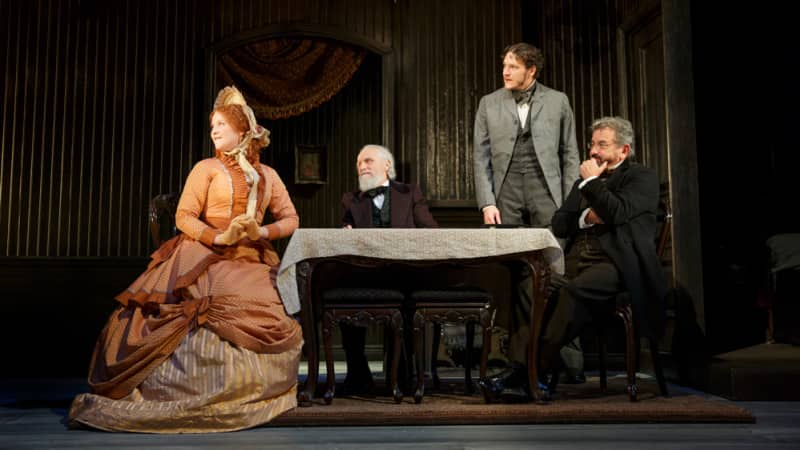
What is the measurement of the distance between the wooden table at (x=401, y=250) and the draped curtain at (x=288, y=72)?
3362 mm

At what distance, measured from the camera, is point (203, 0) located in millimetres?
5246

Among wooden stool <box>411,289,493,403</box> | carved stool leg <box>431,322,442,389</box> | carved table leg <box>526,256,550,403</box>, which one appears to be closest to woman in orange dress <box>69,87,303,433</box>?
wooden stool <box>411,289,493,403</box>

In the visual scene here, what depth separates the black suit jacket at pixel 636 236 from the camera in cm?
313

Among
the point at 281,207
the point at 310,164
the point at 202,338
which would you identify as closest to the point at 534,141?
the point at 281,207

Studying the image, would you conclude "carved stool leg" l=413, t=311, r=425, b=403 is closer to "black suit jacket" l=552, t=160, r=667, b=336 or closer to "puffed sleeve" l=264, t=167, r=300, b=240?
"puffed sleeve" l=264, t=167, r=300, b=240

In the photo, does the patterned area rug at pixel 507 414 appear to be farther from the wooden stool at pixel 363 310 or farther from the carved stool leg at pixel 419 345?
the wooden stool at pixel 363 310

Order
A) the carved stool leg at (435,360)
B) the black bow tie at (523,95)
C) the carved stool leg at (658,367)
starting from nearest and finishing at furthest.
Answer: the carved stool leg at (658,367), the carved stool leg at (435,360), the black bow tie at (523,95)

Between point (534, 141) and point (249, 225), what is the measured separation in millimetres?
1676

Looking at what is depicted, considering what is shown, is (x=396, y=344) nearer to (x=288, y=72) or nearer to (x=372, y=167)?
(x=372, y=167)

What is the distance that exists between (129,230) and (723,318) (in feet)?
13.1

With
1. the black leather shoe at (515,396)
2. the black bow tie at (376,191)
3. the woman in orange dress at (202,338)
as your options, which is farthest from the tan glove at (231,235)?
the black leather shoe at (515,396)

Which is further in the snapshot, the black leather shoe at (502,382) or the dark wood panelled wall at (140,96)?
the dark wood panelled wall at (140,96)

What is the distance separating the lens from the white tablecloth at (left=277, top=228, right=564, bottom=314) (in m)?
2.95

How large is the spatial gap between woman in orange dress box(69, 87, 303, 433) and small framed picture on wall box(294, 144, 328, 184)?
3448 millimetres
